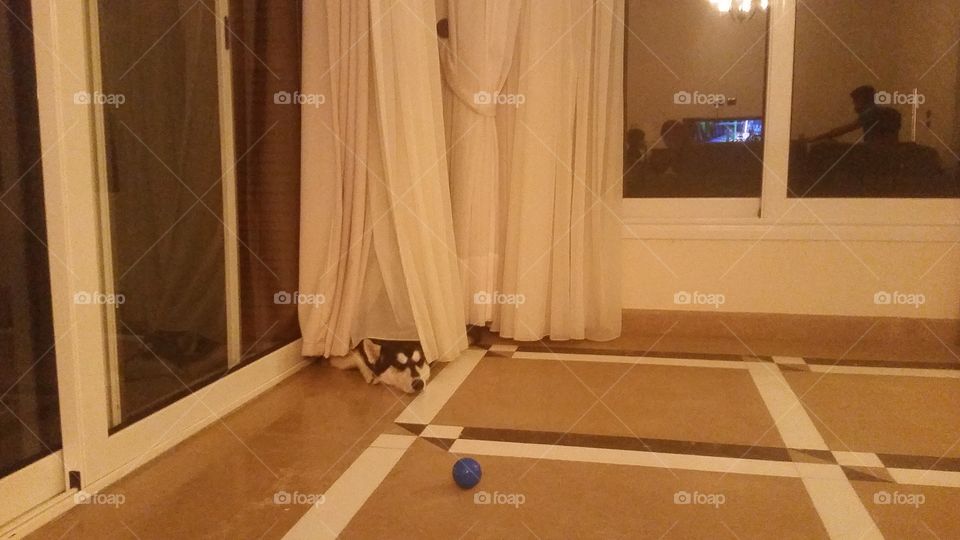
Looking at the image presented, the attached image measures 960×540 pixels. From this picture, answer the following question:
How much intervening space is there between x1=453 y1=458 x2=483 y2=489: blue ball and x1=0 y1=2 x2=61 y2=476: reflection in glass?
845 millimetres

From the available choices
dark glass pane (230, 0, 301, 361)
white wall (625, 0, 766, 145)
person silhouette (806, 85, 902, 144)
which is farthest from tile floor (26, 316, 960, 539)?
white wall (625, 0, 766, 145)

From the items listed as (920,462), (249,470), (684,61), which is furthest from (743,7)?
(249,470)

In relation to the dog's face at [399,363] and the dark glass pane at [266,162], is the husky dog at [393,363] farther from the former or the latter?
the dark glass pane at [266,162]

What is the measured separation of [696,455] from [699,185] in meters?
1.65

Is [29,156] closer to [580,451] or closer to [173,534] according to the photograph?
[173,534]

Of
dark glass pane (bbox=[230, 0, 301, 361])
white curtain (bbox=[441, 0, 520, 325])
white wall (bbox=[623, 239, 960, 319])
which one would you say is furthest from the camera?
white wall (bbox=[623, 239, 960, 319])

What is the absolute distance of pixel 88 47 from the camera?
145 centimetres

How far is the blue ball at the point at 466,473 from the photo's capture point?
145cm

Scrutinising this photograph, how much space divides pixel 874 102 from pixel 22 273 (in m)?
3.11

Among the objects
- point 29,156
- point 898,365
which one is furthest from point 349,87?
point 898,365

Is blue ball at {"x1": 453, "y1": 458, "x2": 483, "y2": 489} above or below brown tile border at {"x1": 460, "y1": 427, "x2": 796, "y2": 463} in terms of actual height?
above

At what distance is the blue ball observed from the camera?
4.77ft

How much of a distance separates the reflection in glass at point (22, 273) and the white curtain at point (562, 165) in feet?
5.47

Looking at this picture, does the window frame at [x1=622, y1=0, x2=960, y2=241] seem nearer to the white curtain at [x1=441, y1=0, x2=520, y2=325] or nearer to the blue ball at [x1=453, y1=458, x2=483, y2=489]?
the white curtain at [x1=441, y1=0, x2=520, y2=325]
